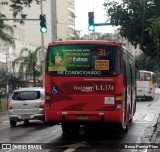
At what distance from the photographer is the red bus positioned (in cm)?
1549

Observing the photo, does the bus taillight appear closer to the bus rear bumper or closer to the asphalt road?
the bus rear bumper

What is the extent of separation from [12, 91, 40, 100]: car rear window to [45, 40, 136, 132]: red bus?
591 centimetres

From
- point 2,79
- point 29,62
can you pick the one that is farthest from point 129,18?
point 29,62

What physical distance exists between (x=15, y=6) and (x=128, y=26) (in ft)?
36.7

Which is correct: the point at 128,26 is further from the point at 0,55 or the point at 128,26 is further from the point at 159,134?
the point at 0,55

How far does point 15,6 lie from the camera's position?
25984 millimetres

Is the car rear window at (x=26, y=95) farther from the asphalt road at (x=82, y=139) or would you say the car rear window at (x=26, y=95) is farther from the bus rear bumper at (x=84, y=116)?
the bus rear bumper at (x=84, y=116)

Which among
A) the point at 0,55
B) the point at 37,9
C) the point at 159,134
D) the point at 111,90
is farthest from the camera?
the point at 37,9

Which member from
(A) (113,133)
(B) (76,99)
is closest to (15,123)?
(A) (113,133)

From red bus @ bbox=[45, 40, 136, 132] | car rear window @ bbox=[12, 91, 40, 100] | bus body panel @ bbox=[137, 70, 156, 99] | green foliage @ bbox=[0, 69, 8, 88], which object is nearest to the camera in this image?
red bus @ bbox=[45, 40, 136, 132]

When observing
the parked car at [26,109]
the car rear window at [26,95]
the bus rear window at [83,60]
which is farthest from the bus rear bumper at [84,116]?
the car rear window at [26,95]

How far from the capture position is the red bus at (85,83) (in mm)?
15492

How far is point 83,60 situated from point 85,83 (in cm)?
76

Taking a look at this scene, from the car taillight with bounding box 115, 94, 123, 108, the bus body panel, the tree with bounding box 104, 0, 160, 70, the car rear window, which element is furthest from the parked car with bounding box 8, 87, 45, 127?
the bus body panel
